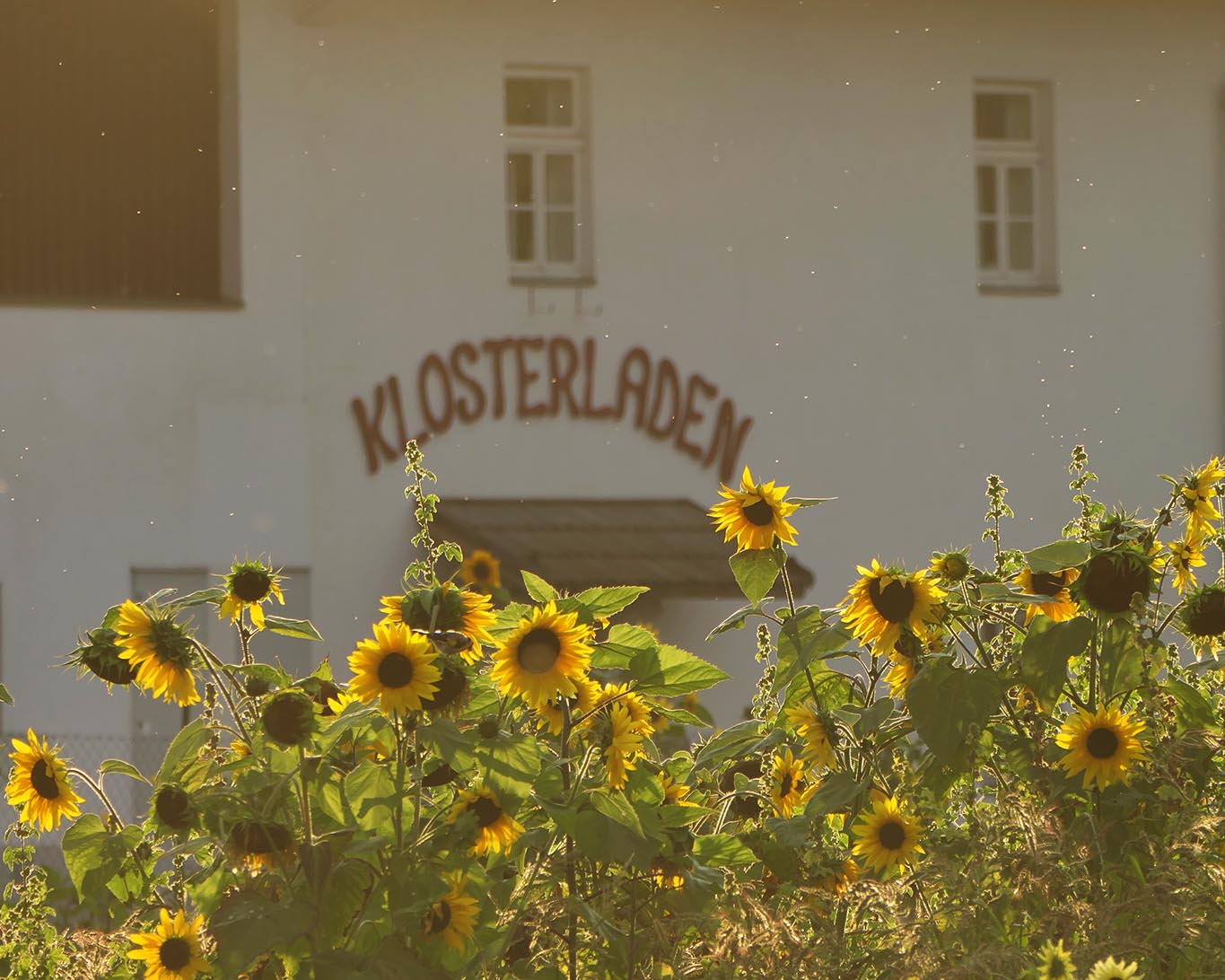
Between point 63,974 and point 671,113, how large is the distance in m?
12.5

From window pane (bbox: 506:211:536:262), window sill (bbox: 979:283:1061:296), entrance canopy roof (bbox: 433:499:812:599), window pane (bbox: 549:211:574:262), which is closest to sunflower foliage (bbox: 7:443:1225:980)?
entrance canopy roof (bbox: 433:499:812:599)

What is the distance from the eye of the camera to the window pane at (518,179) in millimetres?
15430

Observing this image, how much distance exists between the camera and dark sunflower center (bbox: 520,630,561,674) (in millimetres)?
3156

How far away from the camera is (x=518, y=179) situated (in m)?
15.5

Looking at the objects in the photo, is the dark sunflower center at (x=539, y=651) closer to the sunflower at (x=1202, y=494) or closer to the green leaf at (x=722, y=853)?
the green leaf at (x=722, y=853)

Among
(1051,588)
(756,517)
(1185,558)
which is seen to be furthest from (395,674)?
(1185,558)

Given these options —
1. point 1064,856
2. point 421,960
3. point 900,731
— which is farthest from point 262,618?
point 1064,856

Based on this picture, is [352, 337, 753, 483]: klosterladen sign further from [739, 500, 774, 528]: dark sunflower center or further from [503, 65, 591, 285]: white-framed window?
[739, 500, 774, 528]: dark sunflower center

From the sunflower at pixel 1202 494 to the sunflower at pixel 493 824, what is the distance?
42.6 inches

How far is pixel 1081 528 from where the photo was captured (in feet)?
12.5

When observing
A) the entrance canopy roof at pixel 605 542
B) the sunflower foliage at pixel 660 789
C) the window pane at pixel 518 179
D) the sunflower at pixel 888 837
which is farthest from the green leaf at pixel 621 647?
the window pane at pixel 518 179

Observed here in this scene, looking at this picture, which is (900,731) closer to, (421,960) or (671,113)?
(421,960)

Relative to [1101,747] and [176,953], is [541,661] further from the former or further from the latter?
[1101,747]

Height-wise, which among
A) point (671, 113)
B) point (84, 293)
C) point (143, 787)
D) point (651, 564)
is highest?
point (671, 113)
